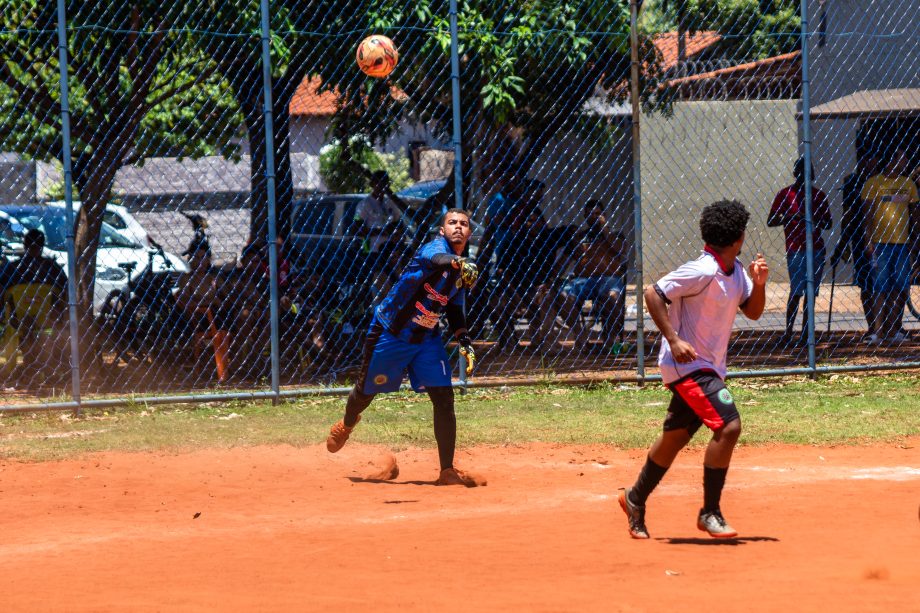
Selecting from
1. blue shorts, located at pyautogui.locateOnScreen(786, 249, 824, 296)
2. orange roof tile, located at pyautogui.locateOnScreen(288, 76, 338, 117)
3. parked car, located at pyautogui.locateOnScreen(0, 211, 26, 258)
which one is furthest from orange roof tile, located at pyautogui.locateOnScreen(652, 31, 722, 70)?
parked car, located at pyautogui.locateOnScreen(0, 211, 26, 258)

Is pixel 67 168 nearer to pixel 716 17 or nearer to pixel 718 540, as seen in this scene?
pixel 718 540

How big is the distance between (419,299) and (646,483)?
2.22m

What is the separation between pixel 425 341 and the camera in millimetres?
7793

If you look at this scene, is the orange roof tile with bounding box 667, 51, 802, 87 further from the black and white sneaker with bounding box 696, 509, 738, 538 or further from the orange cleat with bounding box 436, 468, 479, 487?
the black and white sneaker with bounding box 696, 509, 738, 538

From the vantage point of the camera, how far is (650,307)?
5.91 metres

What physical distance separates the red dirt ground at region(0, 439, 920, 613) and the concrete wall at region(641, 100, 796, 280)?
11260 millimetres

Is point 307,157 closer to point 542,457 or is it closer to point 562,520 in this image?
point 542,457

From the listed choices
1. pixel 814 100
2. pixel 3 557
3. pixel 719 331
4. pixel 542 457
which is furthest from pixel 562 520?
pixel 814 100

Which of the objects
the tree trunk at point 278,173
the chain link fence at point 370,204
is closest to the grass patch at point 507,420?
the chain link fence at point 370,204

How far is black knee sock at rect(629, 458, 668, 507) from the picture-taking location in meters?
6.05

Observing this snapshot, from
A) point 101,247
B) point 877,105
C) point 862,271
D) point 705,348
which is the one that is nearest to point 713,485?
point 705,348

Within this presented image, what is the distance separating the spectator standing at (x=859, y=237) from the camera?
42.9ft

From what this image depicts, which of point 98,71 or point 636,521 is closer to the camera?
point 636,521

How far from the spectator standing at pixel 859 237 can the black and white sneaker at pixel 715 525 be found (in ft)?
24.9
